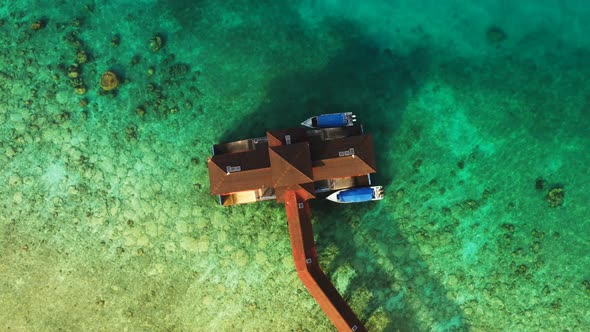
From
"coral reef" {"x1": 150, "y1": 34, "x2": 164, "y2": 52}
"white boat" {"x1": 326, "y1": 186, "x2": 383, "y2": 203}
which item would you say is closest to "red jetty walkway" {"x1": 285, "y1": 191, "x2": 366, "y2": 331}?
"white boat" {"x1": 326, "y1": 186, "x2": 383, "y2": 203}

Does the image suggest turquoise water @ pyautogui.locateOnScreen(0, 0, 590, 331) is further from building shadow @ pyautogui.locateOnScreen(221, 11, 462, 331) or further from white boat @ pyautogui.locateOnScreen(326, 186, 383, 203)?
white boat @ pyautogui.locateOnScreen(326, 186, 383, 203)

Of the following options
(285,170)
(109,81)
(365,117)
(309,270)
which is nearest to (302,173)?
(285,170)

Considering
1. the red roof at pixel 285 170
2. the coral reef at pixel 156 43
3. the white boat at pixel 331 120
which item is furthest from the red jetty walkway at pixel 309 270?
the coral reef at pixel 156 43

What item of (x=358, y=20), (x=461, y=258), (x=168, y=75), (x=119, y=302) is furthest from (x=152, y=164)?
(x=461, y=258)

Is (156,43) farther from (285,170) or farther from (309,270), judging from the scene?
(309,270)

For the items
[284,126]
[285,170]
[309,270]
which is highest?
[284,126]

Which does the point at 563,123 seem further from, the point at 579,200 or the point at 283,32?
the point at 283,32
